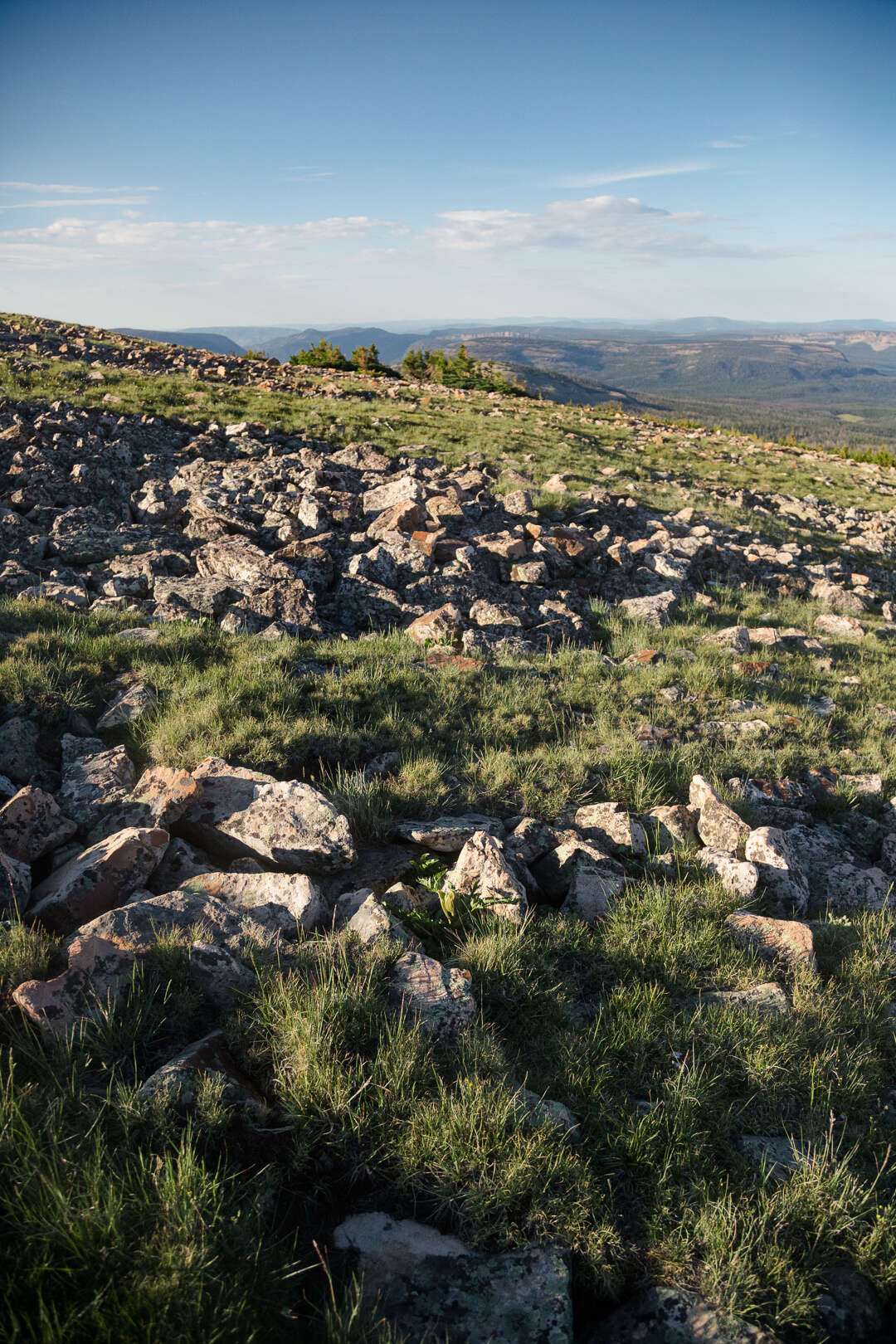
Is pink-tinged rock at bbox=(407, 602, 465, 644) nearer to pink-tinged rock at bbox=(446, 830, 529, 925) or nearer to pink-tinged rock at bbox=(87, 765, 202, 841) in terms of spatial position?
pink-tinged rock at bbox=(87, 765, 202, 841)

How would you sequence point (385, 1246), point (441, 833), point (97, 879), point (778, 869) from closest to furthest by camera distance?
point (385, 1246) → point (97, 879) → point (441, 833) → point (778, 869)

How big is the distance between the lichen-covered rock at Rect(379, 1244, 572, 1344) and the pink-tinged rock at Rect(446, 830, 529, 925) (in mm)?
1525

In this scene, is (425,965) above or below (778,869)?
above

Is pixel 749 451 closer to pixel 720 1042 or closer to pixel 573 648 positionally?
pixel 573 648

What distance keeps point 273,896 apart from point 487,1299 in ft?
6.26

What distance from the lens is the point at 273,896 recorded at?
11.8 feet

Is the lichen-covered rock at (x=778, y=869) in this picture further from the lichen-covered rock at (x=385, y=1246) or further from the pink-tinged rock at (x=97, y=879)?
the pink-tinged rock at (x=97, y=879)

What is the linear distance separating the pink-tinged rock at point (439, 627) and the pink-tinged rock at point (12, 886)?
4.69 metres

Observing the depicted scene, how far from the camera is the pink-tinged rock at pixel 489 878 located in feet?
12.4

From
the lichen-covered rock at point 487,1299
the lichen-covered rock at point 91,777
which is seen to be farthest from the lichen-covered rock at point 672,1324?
the lichen-covered rock at point 91,777

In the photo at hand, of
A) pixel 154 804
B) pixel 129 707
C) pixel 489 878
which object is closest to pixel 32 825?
pixel 154 804

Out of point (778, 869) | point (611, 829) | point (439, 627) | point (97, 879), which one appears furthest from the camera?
point (439, 627)

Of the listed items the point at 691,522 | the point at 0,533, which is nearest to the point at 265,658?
the point at 0,533

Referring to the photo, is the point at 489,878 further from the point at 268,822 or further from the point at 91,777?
the point at 91,777
